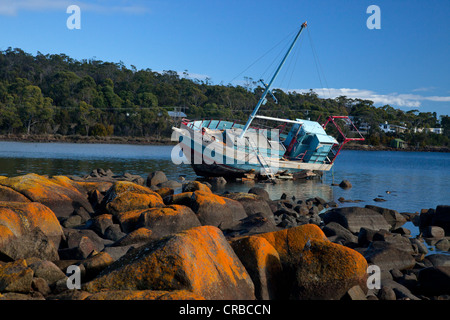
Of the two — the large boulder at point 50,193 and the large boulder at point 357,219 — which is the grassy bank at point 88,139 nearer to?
the large boulder at point 50,193

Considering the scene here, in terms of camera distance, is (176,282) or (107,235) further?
(107,235)

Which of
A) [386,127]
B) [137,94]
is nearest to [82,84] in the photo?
[137,94]

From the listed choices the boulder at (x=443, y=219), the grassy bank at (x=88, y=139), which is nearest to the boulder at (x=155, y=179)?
the boulder at (x=443, y=219)

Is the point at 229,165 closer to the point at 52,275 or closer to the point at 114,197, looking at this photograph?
the point at 114,197

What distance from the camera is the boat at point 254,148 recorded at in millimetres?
30391

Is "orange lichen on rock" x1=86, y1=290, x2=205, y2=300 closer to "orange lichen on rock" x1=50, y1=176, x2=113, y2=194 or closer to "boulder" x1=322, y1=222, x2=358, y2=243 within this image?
"boulder" x1=322, y1=222, x2=358, y2=243

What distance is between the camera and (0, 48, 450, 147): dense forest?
86562 mm

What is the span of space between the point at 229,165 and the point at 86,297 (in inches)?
1000

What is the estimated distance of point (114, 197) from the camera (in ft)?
42.5

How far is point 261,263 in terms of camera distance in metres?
6.88

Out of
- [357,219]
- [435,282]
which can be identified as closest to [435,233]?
[357,219]

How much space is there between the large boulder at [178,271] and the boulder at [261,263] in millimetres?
450

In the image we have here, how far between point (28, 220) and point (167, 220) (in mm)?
2895

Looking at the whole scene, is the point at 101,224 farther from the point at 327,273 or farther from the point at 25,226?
the point at 327,273
